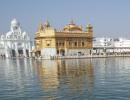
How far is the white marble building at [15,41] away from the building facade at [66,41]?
35.8 meters

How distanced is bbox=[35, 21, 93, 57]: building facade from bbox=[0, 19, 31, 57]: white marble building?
118ft

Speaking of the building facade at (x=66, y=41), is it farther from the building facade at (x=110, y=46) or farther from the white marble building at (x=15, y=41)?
the white marble building at (x=15, y=41)

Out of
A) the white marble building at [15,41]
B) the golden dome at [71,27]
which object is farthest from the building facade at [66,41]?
the white marble building at [15,41]

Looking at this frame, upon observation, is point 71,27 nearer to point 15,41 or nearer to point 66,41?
point 66,41

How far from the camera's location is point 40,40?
95.4 m

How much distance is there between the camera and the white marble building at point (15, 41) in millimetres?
130000

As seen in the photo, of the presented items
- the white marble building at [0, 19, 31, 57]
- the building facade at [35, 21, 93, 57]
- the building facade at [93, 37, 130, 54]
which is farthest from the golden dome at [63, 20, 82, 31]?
the white marble building at [0, 19, 31, 57]

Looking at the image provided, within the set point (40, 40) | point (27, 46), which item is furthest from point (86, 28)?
point (27, 46)

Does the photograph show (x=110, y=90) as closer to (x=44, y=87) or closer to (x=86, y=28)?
(x=44, y=87)

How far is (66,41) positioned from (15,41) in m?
44.4

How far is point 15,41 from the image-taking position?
132 metres

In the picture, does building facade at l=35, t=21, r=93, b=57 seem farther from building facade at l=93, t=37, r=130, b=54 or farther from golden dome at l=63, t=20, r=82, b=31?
building facade at l=93, t=37, r=130, b=54

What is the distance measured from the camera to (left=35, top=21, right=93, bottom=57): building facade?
8981cm

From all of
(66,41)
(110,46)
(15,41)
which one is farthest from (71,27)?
(15,41)
